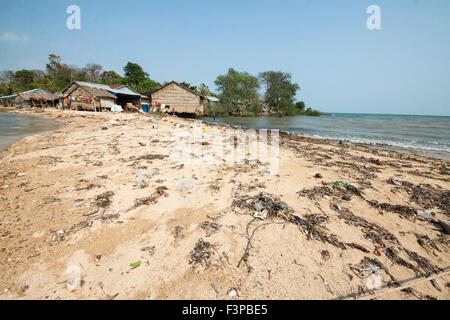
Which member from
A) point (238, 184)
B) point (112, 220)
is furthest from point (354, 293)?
point (112, 220)

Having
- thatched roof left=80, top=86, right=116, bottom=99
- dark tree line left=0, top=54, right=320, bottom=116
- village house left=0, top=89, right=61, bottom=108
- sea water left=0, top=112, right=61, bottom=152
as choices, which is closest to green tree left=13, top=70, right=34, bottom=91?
dark tree line left=0, top=54, right=320, bottom=116

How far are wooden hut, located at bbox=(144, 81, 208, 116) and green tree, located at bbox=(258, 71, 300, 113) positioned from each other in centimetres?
2244

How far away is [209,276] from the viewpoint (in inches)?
65.6

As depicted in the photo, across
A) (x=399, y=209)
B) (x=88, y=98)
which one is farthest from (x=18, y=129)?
(x=399, y=209)

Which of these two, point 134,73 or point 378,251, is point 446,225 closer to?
point 378,251

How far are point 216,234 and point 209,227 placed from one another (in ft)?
0.52

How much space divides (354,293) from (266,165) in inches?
127

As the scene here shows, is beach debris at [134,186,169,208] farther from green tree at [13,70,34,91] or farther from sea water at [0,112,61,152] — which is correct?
green tree at [13,70,34,91]

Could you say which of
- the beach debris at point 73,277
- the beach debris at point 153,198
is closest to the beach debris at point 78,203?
the beach debris at point 153,198

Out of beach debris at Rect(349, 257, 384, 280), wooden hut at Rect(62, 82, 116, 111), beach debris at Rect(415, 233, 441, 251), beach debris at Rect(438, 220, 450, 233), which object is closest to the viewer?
beach debris at Rect(349, 257, 384, 280)

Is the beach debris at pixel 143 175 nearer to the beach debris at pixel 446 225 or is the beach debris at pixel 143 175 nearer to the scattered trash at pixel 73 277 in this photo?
the scattered trash at pixel 73 277

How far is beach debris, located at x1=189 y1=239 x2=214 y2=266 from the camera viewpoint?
6.00 feet

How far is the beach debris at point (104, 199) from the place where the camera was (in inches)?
107

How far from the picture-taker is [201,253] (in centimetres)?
192
